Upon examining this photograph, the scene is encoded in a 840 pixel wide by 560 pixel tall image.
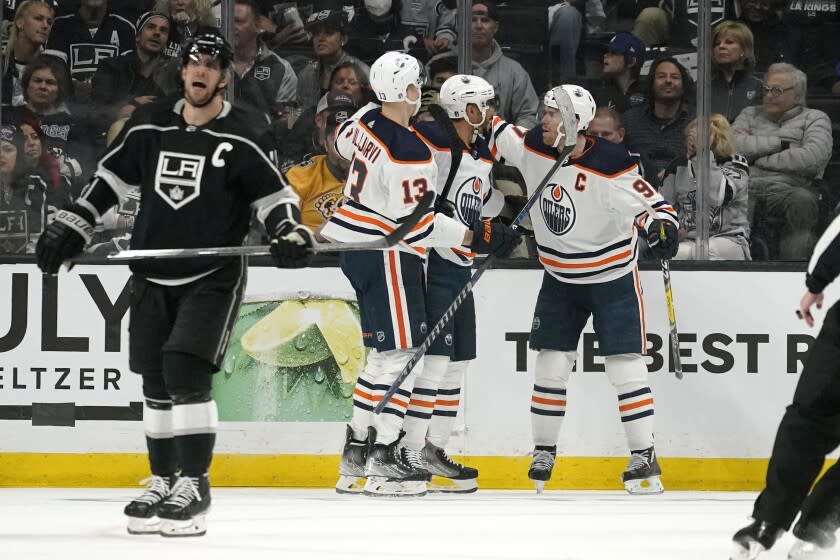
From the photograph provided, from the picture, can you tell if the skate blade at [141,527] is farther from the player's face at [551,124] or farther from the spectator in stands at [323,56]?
the spectator in stands at [323,56]

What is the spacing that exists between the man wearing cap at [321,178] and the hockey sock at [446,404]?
2.60 ft

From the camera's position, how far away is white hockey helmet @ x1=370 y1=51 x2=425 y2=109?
4.95m

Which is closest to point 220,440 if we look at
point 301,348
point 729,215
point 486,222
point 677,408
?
point 301,348

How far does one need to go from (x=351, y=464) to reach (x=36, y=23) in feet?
6.72

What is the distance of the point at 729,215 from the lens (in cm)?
571

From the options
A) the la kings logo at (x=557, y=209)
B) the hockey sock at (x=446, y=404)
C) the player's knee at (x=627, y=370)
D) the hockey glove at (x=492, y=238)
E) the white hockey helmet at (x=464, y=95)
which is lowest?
the hockey sock at (x=446, y=404)

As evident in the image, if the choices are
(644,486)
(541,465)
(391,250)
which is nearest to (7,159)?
(391,250)

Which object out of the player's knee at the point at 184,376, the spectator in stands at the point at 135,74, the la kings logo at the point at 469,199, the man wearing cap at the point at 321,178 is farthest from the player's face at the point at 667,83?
the player's knee at the point at 184,376

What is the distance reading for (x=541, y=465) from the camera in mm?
5234

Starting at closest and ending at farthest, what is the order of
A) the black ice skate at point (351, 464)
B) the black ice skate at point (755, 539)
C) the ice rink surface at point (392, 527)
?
the black ice skate at point (755, 539) < the ice rink surface at point (392, 527) < the black ice skate at point (351, 464)

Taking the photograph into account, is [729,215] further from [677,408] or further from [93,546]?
[93,546]

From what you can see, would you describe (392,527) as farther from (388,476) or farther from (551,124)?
(551,124)

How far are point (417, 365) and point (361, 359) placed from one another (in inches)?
19.5

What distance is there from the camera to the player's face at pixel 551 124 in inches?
206
